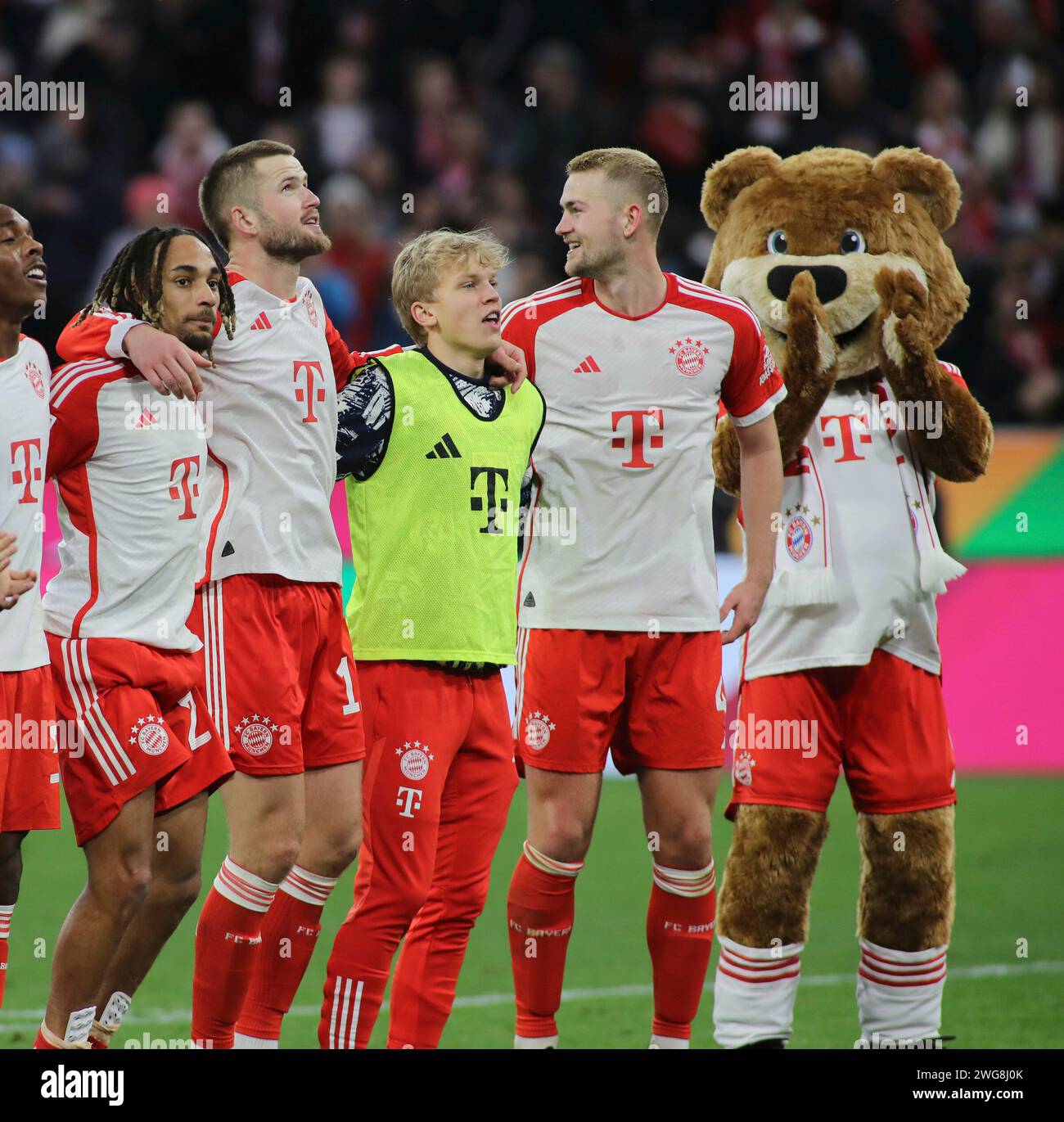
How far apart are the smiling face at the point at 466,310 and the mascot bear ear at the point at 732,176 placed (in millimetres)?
973

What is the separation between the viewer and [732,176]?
201 inches

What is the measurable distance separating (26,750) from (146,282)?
107 centimetres

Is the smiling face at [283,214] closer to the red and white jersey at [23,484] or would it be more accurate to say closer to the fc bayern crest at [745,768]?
the red and white jersey at [23,484]

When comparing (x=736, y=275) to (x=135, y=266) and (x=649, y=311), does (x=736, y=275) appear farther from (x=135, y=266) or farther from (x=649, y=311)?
(x=135, y=266)

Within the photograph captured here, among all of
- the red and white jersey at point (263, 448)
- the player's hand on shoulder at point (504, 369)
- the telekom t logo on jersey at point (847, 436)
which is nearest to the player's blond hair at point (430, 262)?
the player's hand on shoulder at point (504, 369)

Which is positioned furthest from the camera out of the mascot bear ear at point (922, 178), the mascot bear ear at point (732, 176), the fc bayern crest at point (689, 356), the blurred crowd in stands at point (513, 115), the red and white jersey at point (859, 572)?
the blurred crowd in stands at point (513, 115)

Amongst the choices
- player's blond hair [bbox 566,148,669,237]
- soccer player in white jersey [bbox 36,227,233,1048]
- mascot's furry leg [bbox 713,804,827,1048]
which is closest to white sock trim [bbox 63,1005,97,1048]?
soccer player in white jersey [bbox 36,227,233,1048]

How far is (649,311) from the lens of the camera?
179 inches

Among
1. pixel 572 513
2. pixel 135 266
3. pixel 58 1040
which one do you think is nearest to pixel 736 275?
pixel 572 513

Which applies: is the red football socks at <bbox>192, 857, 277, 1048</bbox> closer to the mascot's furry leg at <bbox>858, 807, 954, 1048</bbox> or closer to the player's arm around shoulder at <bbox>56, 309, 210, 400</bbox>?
the player's arm around shoulder at <bbox>56, 309, 210, 400</bbox>

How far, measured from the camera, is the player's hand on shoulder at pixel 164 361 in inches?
154

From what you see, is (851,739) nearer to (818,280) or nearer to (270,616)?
(818,280)

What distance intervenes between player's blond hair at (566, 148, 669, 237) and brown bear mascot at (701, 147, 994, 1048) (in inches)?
17.4

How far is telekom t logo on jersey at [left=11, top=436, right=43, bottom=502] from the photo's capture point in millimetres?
3811
